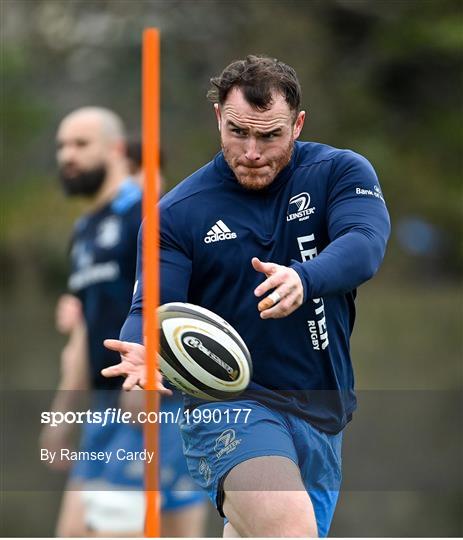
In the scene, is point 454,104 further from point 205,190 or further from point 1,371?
point 205,190

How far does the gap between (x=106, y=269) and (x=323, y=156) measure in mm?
1863

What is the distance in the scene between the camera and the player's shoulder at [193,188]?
161 inches

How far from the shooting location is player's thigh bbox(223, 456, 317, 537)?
3.74 meters

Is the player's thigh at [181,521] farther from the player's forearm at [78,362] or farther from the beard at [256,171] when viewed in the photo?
the beard at [256,171]

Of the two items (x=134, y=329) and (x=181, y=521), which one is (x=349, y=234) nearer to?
(x=134, y=329)

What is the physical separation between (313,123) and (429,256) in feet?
5.44

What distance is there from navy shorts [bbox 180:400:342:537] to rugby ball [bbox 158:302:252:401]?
0.12 metres

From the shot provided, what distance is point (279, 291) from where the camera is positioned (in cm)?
349

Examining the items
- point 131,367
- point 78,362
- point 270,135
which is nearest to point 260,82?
point 270,135

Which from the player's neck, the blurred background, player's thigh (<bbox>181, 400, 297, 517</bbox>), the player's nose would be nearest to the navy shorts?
player's thigh (<bbox>181, 400, 297, 517</bbox>)

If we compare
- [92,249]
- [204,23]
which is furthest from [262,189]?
[204,23]

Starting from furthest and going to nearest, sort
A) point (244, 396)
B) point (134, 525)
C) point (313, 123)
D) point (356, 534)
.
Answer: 1. point (313, 123)
2. point (356, 534)
3. point (134, 525)
4. point (244, 396)

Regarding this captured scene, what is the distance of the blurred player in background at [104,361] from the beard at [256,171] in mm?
1679

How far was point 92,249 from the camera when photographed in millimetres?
5832
